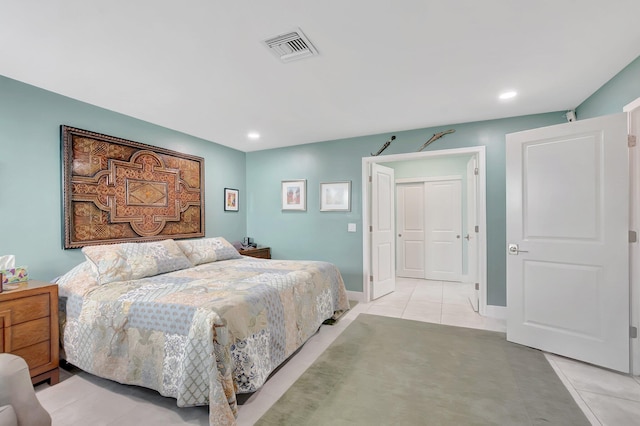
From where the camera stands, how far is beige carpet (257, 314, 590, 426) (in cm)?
174

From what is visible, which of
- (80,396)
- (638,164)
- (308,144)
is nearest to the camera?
(80,396)

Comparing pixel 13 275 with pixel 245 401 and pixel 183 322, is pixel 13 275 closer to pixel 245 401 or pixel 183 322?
pixel 183 322

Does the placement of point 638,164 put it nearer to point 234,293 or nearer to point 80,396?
point 234,293

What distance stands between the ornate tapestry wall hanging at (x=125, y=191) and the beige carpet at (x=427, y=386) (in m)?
2.54

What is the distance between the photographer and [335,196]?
4.43 m

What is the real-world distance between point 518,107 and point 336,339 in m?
3.21

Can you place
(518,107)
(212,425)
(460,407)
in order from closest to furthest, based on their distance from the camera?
(212,425)
(460,407)
(518,107)

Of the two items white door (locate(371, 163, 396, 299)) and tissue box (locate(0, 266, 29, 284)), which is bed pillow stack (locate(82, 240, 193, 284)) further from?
white door (locate(371, 163, 396, 299))

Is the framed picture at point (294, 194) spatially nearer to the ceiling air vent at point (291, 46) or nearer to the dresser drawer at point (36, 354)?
the ceiling air vent at point (291, 46)

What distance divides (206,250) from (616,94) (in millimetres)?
4354

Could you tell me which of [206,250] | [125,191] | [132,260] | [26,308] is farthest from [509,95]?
[26,308]

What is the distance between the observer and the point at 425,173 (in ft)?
18.9

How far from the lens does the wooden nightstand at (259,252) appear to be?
4.35 metres

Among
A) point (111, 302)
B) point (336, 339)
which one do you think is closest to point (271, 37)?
point (111, 302)
